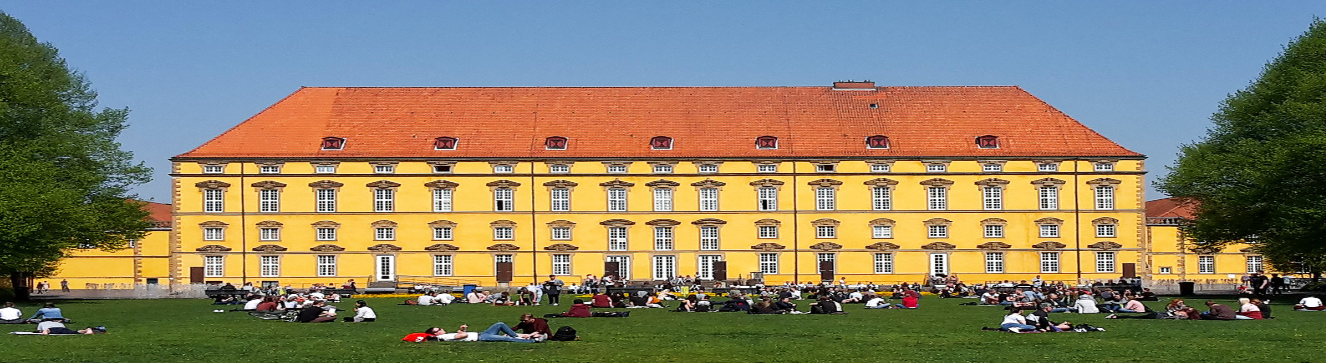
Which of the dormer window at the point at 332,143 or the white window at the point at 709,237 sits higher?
the dormer window at the point at 332,143

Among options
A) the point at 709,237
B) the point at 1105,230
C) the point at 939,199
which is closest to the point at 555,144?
the point at 709,237

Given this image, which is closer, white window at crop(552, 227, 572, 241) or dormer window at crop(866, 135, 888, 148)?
white window at crop(552, 227, 572, 241)

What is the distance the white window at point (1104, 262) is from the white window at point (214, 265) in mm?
45513

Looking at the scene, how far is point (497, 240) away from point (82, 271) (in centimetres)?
3462

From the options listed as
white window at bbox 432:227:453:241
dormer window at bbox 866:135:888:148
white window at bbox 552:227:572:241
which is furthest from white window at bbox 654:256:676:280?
dormer window at bbox 866:135:888:148

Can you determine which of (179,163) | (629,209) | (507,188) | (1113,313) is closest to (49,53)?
(179,163)

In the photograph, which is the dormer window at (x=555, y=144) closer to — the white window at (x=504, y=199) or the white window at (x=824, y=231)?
the white window at (x=504, y=199)

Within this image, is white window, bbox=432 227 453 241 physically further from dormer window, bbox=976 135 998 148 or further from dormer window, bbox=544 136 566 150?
dormer window, bbox=976 135 998 148

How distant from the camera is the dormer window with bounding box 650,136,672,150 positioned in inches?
3317

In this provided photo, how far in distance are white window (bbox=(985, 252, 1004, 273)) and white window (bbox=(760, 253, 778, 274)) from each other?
1102 centimetres

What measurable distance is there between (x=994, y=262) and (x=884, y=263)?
5797 mm

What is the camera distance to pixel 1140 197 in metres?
83.9

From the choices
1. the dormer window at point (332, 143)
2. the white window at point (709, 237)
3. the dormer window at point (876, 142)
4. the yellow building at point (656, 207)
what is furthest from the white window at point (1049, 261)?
the dormer window at point (332, 143)

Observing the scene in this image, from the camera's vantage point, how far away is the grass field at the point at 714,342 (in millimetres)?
27484
